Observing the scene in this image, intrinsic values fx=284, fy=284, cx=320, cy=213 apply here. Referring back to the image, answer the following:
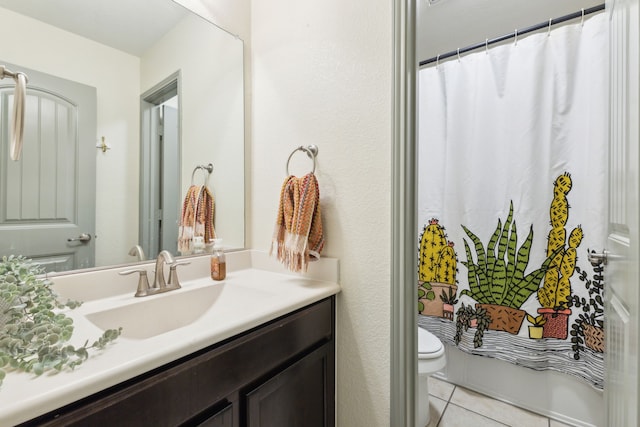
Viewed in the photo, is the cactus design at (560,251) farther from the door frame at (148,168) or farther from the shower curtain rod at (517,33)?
the door frame at (148,168)

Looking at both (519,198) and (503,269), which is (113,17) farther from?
(503,269)

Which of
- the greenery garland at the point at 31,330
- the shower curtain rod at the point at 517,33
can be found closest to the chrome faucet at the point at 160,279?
the greenery garland at the point at 31,330

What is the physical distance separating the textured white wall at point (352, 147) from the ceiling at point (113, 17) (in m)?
0.46

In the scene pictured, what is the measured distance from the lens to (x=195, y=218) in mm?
1167

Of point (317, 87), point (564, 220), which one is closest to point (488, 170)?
point (564, 220)

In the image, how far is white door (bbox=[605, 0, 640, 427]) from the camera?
580mm

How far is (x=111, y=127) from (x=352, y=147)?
817mm

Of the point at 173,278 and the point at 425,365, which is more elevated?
the point at 173,278

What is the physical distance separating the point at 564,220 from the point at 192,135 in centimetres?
186

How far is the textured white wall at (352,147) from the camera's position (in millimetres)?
Result: 956

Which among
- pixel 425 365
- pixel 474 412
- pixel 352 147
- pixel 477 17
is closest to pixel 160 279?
pixel 352 147

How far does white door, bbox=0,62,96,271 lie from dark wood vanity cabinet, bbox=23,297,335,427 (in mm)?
565

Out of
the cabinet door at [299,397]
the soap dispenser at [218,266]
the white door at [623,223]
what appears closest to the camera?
the white door at [623,223]

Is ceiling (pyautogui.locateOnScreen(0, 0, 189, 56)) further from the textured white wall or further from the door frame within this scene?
the textured white wall
